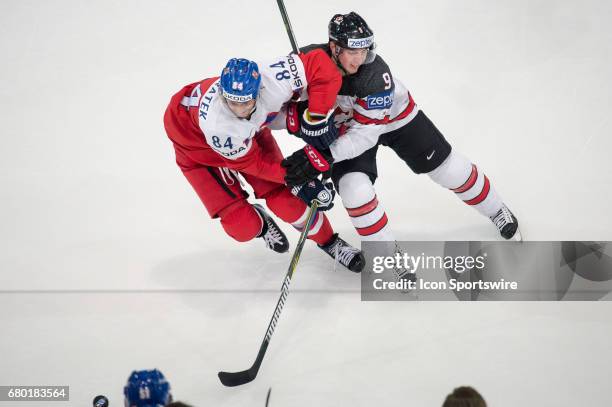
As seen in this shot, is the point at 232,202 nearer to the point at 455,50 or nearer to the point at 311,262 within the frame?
the point at 311,262

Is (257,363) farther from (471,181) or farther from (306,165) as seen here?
(471,181)

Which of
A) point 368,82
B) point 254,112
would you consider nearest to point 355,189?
point 368,82

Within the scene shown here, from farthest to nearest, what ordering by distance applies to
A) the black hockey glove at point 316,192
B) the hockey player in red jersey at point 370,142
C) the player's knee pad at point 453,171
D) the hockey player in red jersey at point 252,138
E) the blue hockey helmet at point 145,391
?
the player's knee pad at point 453,171 < the black hockey glove at point 316,192 < the hockey player in red jersey at point 370,142 < the hockey player in red jersey at point 252,138 < the blue hockey helmet at point 145,391

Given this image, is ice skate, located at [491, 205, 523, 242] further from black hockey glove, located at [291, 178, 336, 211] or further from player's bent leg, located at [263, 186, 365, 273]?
black hockey glove, located at [291, 178, 336, 211]

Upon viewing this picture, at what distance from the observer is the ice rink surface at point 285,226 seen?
3148 mm

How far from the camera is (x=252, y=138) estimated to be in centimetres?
350

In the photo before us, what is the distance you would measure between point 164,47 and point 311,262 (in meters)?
2.72

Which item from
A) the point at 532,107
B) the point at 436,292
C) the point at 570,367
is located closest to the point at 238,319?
the point at 436,292

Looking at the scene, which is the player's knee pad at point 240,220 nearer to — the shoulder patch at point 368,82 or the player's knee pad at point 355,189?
the player's knee pad at point 355,189

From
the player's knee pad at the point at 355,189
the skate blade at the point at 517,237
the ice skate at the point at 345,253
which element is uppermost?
the player's knee pad at the point at 355,189

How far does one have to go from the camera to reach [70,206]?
180 inches

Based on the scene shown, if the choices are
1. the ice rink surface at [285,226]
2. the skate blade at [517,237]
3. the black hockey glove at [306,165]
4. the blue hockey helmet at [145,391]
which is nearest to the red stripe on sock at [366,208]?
the black hockey glove at [306,165]

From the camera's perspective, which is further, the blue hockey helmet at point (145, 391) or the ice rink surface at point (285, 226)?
the ice rink surface at point (285, 226)

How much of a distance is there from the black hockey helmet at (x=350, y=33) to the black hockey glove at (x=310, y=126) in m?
0.33
